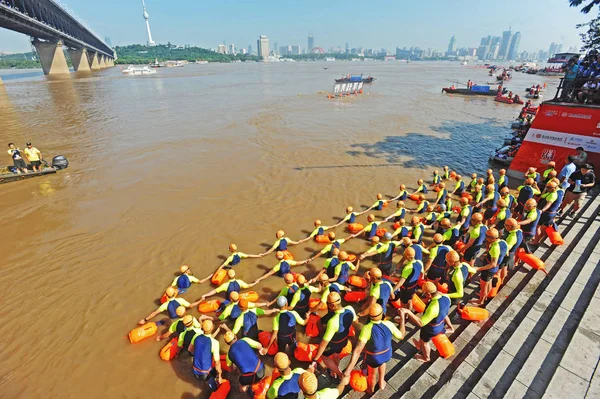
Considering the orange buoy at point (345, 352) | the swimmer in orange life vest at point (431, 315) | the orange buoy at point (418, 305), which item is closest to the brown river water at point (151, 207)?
the orange buoy at point (345, 352)

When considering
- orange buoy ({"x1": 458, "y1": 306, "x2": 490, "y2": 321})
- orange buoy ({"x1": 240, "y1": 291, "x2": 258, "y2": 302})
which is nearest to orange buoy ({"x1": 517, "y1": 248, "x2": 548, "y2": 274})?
orange buoy ({"x1": 458, "y1": 306, "x2": 490, "y2": 321})

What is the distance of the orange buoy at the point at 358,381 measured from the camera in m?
4.39

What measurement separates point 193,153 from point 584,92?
1948 cm

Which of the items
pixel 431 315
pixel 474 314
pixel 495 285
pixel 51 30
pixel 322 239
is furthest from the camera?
pixel 51 30

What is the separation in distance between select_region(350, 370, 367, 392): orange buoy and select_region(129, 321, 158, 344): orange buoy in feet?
14.0

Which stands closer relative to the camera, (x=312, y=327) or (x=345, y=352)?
(x=345, y=352)

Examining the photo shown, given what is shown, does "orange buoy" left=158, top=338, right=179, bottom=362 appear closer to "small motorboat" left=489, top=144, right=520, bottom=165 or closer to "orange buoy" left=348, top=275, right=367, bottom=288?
"orange buoy" left=348, top=275, right=367, bottom=288

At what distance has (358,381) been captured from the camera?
444cm

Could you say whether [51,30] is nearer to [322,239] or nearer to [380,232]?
[322,239]

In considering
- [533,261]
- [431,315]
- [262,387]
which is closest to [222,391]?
[262,387]

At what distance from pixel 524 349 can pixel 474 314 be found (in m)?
0.87

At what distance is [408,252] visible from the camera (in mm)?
5789

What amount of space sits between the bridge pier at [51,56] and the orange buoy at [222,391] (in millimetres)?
102473

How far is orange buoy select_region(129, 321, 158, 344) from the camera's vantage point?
613 centimetres
